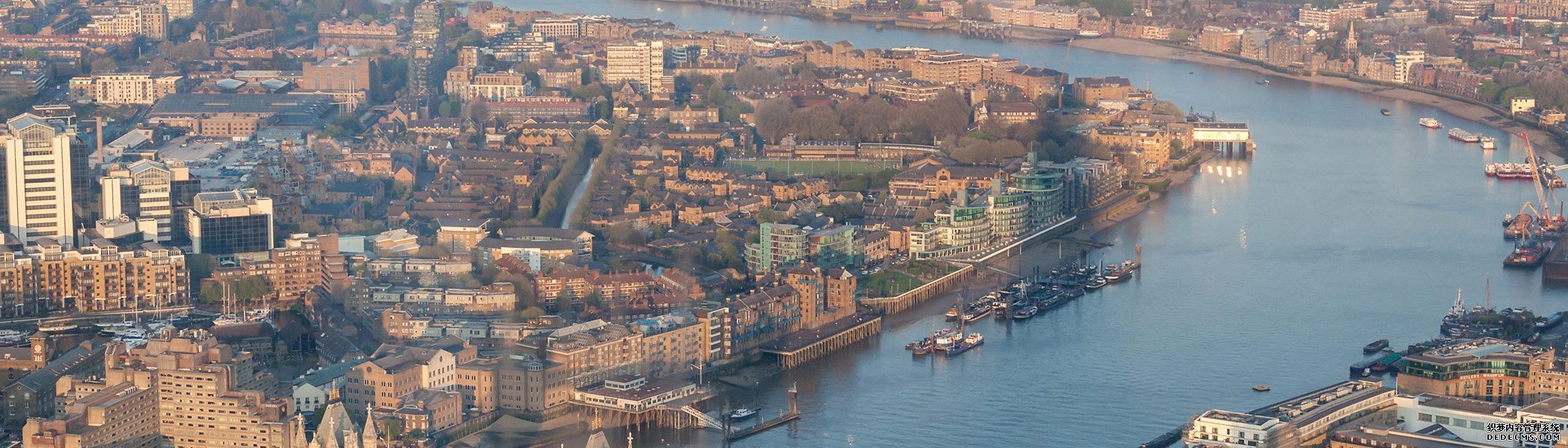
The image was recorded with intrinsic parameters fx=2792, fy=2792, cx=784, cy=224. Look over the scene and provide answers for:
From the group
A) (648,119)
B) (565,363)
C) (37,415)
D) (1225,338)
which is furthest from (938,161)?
(37,415)

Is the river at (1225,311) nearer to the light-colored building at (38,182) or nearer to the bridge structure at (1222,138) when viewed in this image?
the bridge structure at (1222,138)

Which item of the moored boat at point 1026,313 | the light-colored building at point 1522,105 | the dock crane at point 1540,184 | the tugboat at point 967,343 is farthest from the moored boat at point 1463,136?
the tugboat at point 967,343

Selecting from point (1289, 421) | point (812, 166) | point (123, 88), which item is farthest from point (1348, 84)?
point (1289, 421)

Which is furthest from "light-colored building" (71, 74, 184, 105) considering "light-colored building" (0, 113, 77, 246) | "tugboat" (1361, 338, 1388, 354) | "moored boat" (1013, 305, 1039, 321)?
"tugboat" (1361, 338, 1388, 354)

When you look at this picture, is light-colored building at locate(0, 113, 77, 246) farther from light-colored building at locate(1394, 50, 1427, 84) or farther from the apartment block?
light-colored building at locate(1394, 50, 1427, 84)

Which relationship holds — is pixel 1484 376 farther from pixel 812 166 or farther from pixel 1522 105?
pixel 1522 105

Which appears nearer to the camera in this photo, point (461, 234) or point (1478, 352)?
point (1478, 352)
